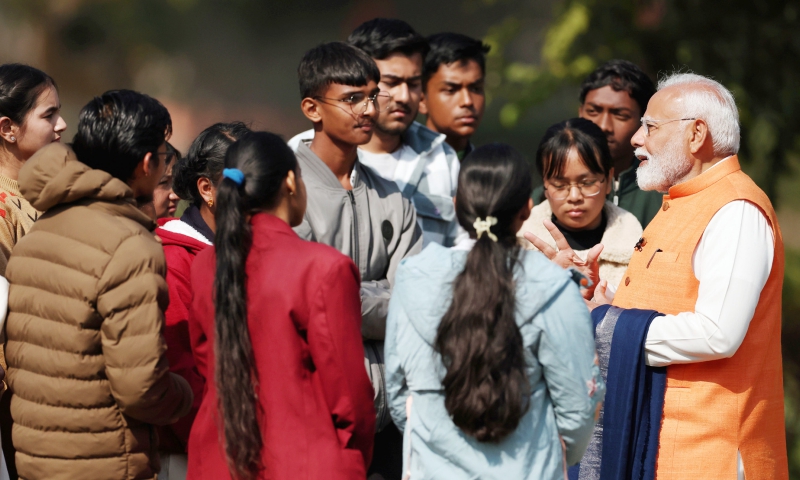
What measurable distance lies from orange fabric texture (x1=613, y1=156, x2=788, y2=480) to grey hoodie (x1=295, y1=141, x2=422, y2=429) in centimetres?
90

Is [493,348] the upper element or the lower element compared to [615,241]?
lower

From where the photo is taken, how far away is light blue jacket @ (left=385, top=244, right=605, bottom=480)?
2178 millimetres

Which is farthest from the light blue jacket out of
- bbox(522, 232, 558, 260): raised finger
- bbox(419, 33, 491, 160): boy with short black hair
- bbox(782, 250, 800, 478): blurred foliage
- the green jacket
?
bbox(782, 250, 800, 478): blurred foliage

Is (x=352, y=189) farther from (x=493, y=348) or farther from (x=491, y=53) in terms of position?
(x=491, y=53)

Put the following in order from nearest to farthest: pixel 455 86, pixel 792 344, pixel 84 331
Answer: pixel 84 331
pixel 455 86
pixel 792 344

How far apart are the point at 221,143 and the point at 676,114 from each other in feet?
5.15

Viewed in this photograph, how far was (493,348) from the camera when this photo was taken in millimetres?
2127

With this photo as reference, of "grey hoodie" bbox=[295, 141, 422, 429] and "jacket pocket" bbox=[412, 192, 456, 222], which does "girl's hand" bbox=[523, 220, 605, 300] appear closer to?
"grey hoodie" bbox=[295, 141, 422, 429]

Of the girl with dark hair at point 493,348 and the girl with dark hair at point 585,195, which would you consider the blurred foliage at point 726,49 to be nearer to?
the girl with dark hair at point 585,195

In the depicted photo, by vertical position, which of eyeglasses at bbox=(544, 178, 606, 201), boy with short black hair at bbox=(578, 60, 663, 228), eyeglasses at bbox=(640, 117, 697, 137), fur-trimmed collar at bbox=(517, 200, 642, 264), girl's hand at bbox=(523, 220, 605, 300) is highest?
boy with short black hair at bbox=(578, 60, 663, 228)

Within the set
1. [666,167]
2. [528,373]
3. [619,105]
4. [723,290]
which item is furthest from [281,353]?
[619,105]

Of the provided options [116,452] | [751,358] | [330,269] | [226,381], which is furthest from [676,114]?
[116,452]

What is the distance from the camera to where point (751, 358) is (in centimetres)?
275

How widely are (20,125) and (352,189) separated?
126 centimetres
